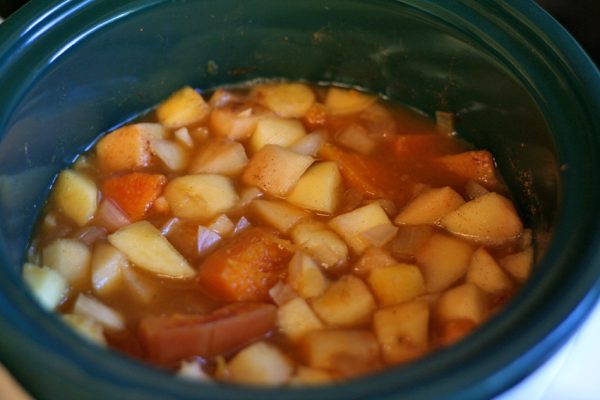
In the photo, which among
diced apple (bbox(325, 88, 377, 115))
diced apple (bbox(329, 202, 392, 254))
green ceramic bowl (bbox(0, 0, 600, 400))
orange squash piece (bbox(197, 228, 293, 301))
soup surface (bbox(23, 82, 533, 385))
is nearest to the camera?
green ceramic bowl (bbox(0, 0, 600, 400))

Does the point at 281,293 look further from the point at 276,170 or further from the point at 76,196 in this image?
the point at 76,196

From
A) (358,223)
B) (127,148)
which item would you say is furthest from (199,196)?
(358,223)

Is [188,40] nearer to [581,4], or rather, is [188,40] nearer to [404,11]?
[404,11]

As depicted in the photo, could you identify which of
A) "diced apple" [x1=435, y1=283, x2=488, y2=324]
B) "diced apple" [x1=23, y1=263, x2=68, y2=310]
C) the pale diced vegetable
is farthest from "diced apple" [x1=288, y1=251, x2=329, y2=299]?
"diced apple" [x1=23, y1=263, x2=68, y2=310]

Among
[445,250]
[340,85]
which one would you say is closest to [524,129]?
[445,250]

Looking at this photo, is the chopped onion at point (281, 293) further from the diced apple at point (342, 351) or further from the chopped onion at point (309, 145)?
the chopped onion at point (309, 145)

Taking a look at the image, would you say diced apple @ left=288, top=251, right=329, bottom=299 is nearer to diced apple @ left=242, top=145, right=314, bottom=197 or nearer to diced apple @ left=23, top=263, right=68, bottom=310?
diced apple @ left=242, top=145, right=314, bottom=197
